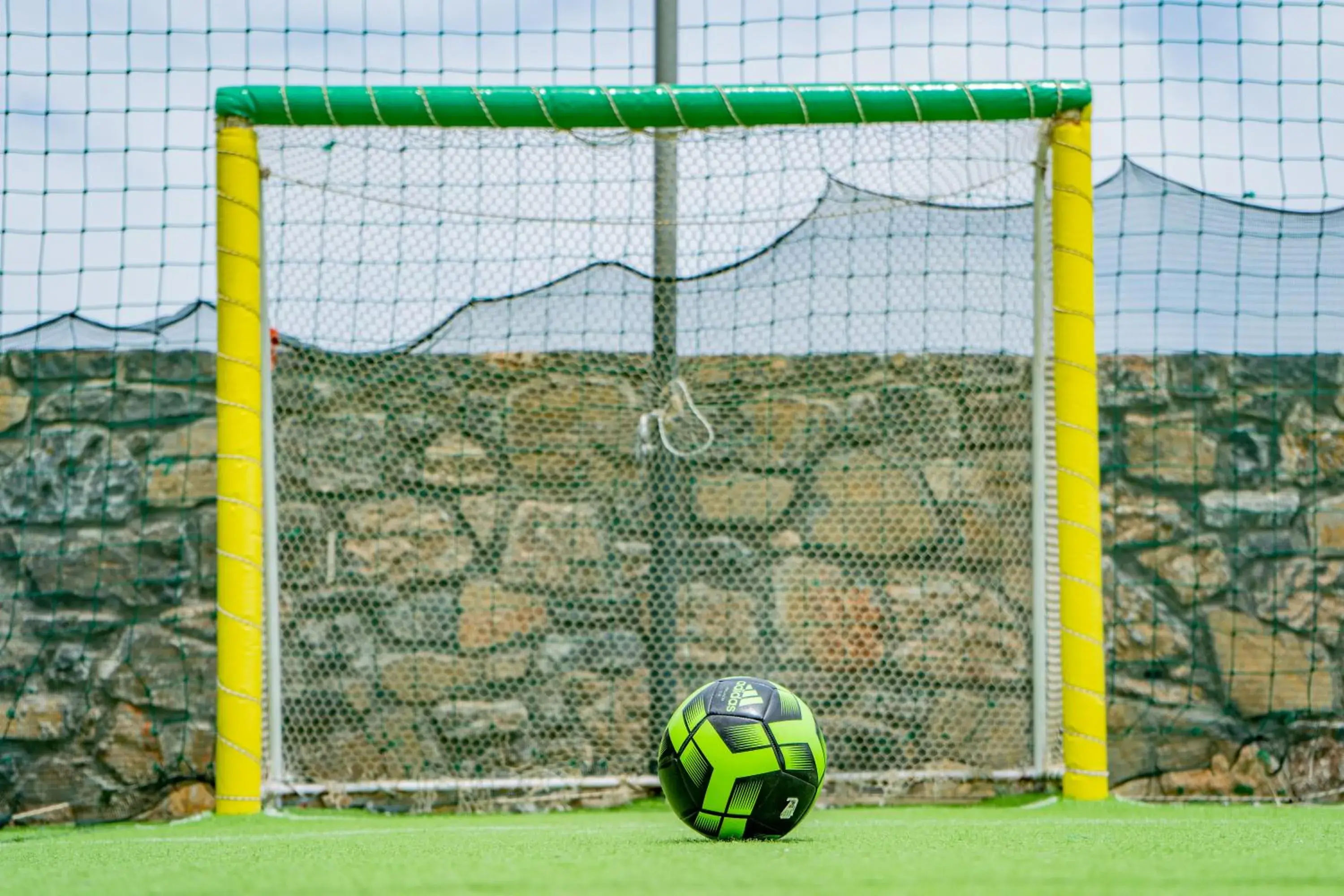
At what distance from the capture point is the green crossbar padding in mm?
4266

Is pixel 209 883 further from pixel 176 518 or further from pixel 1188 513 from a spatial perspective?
pixel 1188 513

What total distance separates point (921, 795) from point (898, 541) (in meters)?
0.89

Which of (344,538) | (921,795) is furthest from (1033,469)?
(344,538)

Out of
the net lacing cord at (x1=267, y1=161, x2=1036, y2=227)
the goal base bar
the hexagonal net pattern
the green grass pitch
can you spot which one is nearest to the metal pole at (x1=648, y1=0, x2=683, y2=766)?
the hexagonal net pattern

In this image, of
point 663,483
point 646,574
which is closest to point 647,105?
point 663,483

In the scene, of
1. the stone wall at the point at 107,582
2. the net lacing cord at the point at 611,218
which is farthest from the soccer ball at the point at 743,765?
the stone wall at the point at 107,582

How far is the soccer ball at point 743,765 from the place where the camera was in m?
2.65

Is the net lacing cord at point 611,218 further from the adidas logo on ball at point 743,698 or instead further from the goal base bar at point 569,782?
the adidas logo on ball at point 743,698

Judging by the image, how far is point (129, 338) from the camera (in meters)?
4.87

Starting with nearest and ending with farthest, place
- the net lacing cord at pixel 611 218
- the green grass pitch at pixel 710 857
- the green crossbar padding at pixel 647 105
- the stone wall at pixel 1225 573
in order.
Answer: the green grass pitch at pixel 710 857 < the green crossbar padding at pixel 647 105 < the net lacing cord at pixel 611 218 < the stone wall at pixel 1225 573

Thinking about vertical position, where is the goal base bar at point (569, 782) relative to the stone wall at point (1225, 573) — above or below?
below

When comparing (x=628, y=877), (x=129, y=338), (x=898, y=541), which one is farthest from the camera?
(x=129, y=338)

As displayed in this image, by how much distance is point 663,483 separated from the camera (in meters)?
4.54

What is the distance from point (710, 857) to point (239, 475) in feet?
8.07
